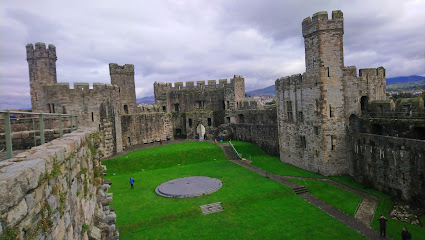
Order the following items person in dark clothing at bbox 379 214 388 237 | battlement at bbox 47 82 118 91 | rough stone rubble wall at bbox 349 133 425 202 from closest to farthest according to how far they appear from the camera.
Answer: person in dark clothing at bbox 379 214 388 237, rough stone rubble wall at bbox 349 133 425 202, battlement at bbox 47 82 118 91

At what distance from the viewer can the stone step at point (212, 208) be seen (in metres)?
15.9

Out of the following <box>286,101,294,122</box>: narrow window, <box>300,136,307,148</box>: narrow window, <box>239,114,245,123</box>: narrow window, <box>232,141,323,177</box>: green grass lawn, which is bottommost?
<box>232,141,323,177</box>: green grass lawn

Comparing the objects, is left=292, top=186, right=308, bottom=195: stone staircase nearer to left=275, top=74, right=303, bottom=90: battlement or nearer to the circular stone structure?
the circular stone structure

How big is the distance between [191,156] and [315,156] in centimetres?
1233

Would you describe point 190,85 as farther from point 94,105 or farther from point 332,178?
point 332,178

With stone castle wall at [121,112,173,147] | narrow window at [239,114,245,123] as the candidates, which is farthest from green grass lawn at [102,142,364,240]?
narrow window at [239,114,245,123]

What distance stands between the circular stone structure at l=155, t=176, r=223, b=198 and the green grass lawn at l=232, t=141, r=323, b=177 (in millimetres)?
6423

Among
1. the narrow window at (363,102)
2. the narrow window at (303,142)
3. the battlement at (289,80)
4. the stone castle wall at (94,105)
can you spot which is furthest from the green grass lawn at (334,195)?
the stone castle wall at (94,105)

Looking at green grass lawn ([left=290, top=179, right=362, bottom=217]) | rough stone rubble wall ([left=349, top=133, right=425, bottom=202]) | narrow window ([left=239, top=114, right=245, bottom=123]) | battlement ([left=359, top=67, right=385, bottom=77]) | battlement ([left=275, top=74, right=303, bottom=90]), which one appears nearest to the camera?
rough stone rubble wall ([left=349, top=133, right=425, bottom=202])

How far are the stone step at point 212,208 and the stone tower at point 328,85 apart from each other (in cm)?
1014

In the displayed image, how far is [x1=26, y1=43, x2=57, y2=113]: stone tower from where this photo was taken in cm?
2838

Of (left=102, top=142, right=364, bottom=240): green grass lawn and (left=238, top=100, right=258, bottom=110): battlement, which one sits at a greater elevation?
(left=238, top=100, right=258, bottom=110): battlement

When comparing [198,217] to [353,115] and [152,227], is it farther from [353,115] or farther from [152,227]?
[353,115]

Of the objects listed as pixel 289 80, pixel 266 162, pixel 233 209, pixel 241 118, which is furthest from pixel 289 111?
pixel 233 209
